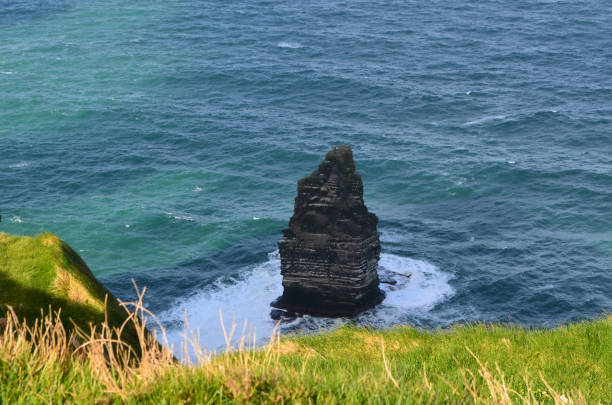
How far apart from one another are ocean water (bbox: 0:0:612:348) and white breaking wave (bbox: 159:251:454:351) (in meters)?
0.33

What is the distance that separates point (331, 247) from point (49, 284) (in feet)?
218

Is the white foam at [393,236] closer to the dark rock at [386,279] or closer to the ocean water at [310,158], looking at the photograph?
the ocean water at [310,158]

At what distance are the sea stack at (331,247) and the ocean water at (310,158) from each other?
328cm

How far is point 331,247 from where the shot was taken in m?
94.0

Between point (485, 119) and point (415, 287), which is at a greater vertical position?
point (485, 119)

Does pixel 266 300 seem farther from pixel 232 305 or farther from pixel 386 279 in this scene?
pixel 386 279

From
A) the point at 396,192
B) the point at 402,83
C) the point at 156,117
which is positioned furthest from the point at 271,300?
the point at 402,83

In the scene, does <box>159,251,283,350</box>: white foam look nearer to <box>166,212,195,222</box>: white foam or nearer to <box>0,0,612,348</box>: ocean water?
<box>0,0,612,348</box>: ocean water

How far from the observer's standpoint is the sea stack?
92000 mm

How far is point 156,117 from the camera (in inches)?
6156

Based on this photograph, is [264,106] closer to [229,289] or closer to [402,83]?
[402,83]

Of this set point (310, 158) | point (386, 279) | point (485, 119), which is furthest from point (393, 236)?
point (485, 119)

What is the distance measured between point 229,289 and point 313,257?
504 inches

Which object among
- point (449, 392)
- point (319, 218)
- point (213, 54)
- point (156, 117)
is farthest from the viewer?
point (213, 54)
